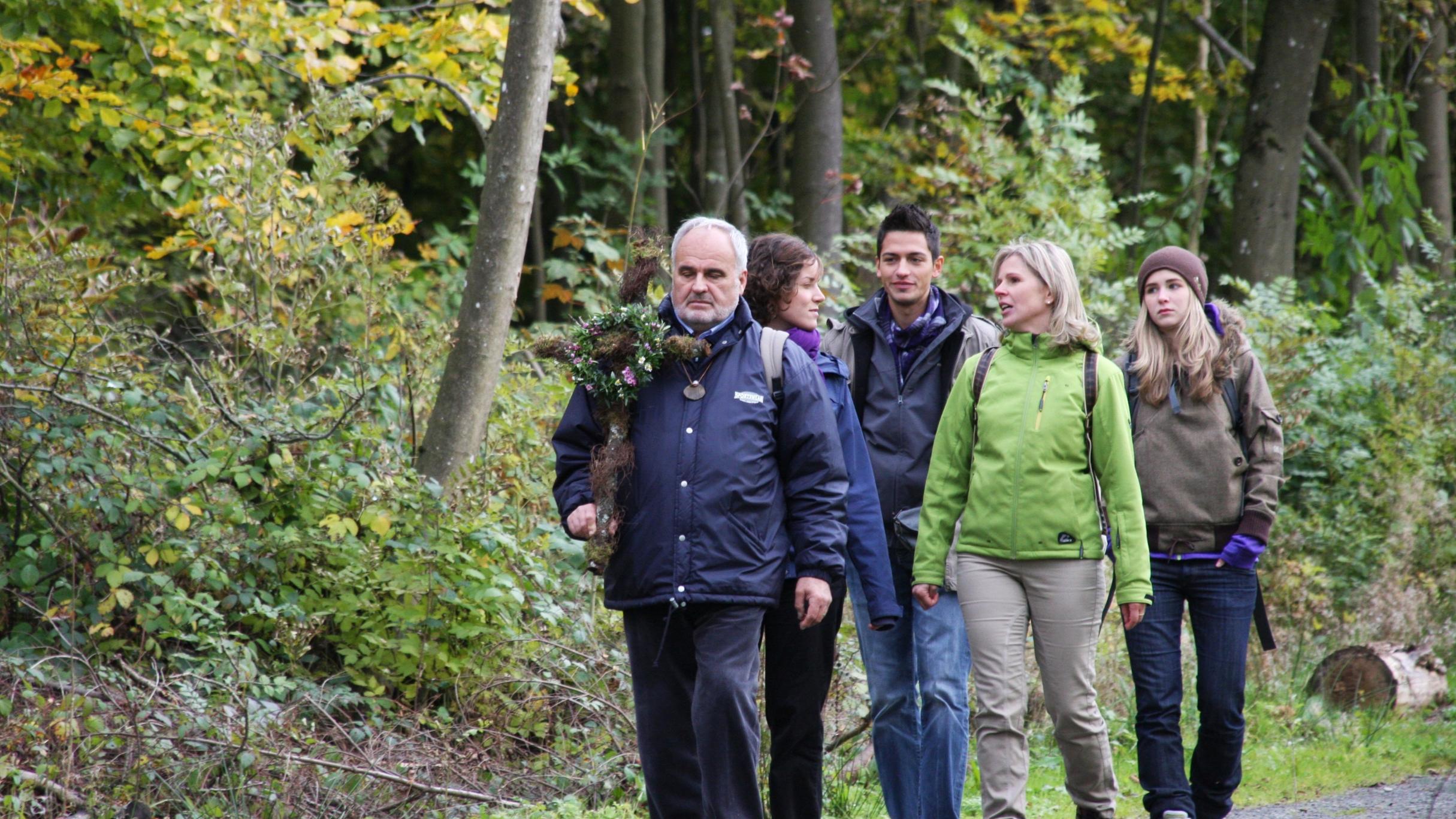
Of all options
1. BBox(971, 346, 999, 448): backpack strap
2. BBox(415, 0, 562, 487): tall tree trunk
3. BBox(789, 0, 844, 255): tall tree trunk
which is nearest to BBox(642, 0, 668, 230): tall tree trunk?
BBox(789, 0, 844, 255): tall tree trunk

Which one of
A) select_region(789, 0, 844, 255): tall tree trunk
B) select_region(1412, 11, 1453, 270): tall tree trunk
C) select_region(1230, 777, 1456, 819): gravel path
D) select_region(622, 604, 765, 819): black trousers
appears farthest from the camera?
select_region(1412, 11, 1453, 270): tall tree trunk

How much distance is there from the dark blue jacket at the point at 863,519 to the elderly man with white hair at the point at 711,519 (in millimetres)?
183

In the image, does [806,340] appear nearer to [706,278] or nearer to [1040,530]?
[706,278]

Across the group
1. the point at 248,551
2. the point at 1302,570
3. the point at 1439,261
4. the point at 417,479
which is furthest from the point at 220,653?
the point at 1439,261

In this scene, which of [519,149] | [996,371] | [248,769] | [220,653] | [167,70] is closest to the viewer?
[996,371]

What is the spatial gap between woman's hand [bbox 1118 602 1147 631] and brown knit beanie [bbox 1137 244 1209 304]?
1250 millimetres

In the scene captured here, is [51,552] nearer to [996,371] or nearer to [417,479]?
[417,479]

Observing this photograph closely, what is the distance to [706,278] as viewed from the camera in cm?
408

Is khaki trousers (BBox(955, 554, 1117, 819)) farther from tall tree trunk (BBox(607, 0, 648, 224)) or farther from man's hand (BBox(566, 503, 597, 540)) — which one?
tall tree trunk (BBox(607, 0, 648, 224))

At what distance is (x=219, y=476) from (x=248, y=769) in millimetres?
1581

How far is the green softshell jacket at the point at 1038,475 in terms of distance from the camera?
421 centimetres

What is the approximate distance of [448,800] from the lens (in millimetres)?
5031

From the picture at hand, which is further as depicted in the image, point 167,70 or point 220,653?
point 167,70

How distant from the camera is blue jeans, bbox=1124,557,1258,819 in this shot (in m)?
4.72
